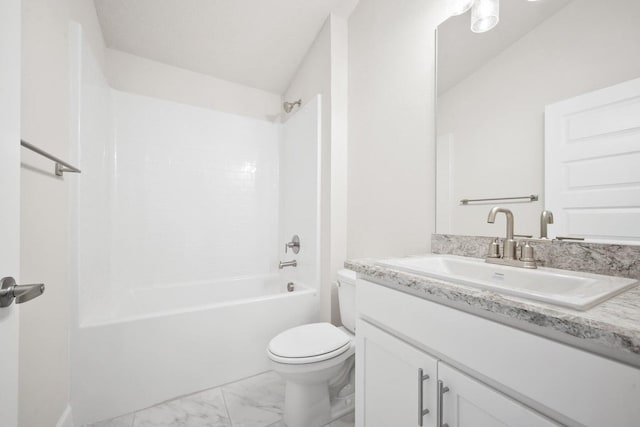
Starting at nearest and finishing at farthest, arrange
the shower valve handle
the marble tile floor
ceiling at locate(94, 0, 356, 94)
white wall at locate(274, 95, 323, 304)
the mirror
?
the mirror → the marble tile floor → ceiling at locate(94, 0, 356, 94) → white wall at locate(274, 95, 323, 304) → the shower valve handle

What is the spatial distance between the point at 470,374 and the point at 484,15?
1.40 metres

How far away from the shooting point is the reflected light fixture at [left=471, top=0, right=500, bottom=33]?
109 centimetres

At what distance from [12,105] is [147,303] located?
1.90 m

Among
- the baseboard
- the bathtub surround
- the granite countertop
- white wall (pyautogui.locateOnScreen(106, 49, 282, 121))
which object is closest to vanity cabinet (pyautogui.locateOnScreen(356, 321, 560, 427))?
the granite countertop

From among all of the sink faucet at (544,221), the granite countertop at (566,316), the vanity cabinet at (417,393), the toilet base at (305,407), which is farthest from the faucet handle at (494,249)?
the toilet base at (305,407)

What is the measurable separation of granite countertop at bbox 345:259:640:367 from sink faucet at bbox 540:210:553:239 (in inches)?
11.1

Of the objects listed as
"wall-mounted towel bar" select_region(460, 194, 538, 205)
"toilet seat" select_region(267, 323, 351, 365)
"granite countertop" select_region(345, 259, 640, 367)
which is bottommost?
"toilet seat" select_region(267, 323, 351, 365)

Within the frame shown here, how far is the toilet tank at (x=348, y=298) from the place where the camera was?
1.53 metres

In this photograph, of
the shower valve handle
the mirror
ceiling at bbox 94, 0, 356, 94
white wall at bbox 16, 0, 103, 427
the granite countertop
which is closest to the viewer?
the granite countertop

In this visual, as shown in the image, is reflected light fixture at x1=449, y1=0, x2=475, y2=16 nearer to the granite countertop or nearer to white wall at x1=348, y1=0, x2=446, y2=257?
white wall at x1=348, y1=0, x2=446, y2=257

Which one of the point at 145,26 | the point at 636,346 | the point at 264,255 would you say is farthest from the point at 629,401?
the point at 145,26

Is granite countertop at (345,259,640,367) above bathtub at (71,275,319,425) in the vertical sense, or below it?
above

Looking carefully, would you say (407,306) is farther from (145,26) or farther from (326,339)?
(145,26)

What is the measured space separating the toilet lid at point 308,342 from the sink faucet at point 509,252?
808mm
